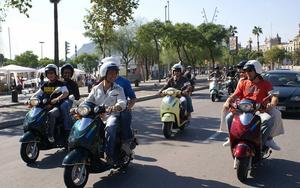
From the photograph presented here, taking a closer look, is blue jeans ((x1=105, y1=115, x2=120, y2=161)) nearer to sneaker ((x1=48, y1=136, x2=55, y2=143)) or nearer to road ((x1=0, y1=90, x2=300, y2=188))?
road ((x1=0, y1=90, x2=300, y2=188))

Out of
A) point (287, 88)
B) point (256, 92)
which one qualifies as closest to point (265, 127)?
point (256, 92)

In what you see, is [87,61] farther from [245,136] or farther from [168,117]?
[245,136]

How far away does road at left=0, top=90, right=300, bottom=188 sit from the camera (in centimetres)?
658

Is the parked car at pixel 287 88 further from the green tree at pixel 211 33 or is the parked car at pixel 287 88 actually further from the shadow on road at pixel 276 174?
the green tree at pixel 211 33

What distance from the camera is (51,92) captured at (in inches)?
342

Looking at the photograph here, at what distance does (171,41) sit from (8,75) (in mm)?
20871

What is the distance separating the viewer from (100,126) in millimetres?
6426

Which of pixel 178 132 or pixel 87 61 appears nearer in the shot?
pixel 178 132

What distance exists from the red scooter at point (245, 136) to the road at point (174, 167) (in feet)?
0.89

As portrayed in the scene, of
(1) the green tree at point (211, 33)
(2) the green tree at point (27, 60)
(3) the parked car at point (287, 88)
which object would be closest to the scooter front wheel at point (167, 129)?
(3) the parked car at point (287, 88)

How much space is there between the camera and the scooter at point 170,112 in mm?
10617

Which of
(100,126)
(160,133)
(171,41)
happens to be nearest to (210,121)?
(160,133)

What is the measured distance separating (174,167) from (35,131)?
2.47m

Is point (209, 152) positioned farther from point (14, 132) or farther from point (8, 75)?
point (8, 75)
